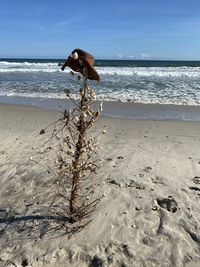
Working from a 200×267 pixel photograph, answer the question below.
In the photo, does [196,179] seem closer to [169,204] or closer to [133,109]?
[169,204]

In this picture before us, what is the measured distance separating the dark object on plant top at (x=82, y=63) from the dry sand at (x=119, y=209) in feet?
5.23

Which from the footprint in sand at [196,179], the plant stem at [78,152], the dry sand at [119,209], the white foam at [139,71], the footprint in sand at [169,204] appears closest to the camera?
the plant stem at [78,152]

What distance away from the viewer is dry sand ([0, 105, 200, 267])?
3207mm

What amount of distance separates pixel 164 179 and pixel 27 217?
1.88 metres

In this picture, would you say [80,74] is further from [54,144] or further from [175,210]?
[54,144]

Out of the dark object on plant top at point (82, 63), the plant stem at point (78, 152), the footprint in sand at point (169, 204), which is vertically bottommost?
the footprint in sand at point (169, 204)

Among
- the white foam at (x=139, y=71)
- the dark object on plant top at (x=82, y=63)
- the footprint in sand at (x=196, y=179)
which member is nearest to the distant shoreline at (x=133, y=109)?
the footprint in sand at (x=196, y=179)

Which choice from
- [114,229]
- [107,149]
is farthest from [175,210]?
[107,149]

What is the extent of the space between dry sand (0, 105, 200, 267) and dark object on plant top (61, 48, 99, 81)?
1593 mm

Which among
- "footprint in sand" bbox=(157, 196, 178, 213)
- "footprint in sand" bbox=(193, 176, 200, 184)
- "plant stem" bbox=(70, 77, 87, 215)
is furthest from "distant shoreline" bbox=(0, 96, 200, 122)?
"plant stem" bbox=(70, 77, 87, 215)

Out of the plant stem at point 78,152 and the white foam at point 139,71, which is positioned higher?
the plant stem at point 78,152

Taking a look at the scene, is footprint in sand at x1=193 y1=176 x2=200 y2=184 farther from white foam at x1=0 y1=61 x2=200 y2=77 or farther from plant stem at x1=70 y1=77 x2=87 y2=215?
white foam at x1=0 y1=61 x2=200 y2=77

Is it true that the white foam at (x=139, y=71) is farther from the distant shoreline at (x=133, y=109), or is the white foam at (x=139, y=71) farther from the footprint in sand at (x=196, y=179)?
the footprint in sand at (x=196, y=179)

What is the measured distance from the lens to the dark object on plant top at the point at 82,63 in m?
2.85
